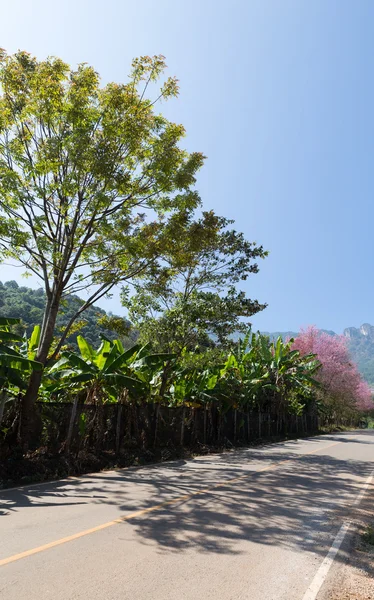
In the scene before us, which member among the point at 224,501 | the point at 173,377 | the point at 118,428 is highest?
the point at 173,377

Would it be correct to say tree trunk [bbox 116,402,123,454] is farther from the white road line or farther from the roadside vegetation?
the white road line

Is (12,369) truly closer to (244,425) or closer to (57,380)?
(57,380)

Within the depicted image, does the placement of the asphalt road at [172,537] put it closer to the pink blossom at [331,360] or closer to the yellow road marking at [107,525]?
the yellow road marking at [107,525]

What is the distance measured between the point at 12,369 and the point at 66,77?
8.53 m

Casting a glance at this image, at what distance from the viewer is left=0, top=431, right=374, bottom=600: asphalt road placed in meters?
4.09

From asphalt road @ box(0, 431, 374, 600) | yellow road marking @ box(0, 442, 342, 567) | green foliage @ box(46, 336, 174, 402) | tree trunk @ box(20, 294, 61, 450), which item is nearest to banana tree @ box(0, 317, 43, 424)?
tree trunk @ box(20, 294, 61, 450)

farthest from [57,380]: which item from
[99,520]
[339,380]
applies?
[339,380]

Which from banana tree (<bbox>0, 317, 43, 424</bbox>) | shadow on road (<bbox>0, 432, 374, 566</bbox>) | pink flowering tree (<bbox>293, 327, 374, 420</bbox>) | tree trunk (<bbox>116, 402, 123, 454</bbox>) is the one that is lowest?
shadow on road (<bbox>0, 432, 374, 566</bbox>)

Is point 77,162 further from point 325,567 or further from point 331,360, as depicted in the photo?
point 331,360

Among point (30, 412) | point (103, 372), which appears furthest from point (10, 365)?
point (103, 372)

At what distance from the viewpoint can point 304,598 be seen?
13.0ft

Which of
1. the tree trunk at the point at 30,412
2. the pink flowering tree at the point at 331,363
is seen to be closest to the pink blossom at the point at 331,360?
the pink flowering tree at the point at 331,363

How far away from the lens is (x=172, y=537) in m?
5.59

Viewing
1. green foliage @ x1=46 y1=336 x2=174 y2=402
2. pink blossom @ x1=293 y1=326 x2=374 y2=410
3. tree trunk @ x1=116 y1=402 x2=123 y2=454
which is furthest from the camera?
pink blossom @ x1=293 y1=326 x2=374 y2=410
